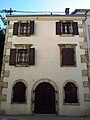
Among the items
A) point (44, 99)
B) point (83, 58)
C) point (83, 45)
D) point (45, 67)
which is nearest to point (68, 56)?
point (83, 58)

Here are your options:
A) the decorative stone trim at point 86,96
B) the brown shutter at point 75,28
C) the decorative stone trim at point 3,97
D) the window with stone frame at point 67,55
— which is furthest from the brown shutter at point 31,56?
the decorative stone trim at point 86,96

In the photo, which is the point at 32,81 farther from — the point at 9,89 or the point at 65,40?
the point at 65,40

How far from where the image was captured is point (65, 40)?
16172 mm

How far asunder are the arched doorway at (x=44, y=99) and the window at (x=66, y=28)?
5124 millimetres

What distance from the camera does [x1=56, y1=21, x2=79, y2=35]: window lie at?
16.4 meters

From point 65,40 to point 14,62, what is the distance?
5048 millimetres

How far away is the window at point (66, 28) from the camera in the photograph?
16359mm

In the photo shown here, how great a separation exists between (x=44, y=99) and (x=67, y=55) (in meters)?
4.34

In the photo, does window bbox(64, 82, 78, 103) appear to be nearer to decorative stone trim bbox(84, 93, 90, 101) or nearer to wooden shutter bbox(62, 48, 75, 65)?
decorative stone trim bbox(84, 93, 90, 101)

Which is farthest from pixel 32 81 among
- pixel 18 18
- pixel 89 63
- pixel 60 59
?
pixel 18 18

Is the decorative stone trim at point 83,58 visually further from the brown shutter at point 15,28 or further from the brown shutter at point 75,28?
the brown shutter at point 15,28

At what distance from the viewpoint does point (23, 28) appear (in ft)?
55.1

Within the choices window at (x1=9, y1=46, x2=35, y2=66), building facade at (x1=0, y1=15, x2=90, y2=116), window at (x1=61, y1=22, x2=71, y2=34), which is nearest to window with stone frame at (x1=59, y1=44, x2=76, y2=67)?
building facade at (x1=0, y1=15, x2=90, y2=116)

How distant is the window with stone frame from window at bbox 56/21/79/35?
1.37 metres
